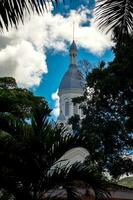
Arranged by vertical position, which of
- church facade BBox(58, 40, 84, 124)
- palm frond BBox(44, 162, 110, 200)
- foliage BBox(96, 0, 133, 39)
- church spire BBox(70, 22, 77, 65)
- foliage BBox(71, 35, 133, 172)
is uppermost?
church spire BBox(70, 22, 77, 65)

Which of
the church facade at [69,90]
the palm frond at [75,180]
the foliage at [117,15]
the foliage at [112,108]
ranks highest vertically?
the church facade at [69,90]

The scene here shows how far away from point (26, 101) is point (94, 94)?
16.3 ft

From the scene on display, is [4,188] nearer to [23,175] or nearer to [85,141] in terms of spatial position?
[23,175]

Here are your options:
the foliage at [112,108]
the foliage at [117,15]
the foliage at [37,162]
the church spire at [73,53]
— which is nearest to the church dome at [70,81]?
the church spire at [73,53]

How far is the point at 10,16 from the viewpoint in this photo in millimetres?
3971

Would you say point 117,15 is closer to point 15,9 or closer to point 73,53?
point 15,9

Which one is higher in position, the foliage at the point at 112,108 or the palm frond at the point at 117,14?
the foliage at the point at 112,108

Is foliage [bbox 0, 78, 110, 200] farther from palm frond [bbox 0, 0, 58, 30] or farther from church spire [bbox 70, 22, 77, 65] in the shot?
church spire [bbox 70, 22, 77, 65]

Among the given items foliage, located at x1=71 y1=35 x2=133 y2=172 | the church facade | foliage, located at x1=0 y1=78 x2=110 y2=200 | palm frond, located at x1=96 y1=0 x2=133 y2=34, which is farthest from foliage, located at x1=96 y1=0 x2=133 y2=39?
the church facade

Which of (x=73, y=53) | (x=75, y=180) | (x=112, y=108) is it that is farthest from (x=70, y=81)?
(x=75, y=180)

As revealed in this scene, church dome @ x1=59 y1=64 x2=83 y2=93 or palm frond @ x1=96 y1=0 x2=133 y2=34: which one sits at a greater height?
church dome @ x1=59 y1=64 x2=83 y2=93

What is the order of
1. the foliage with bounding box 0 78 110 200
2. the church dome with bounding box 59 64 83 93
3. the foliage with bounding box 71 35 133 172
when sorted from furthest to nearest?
the church dome with bounding box 59 64 83 93
the foliage with bounding box 71 35 133 172
the foliage with bounding box 0 78 110 200

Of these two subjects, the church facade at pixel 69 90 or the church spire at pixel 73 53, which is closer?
the church facade at pixel 69 90

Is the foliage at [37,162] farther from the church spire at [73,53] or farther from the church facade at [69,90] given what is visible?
the church spire at [73,53]
